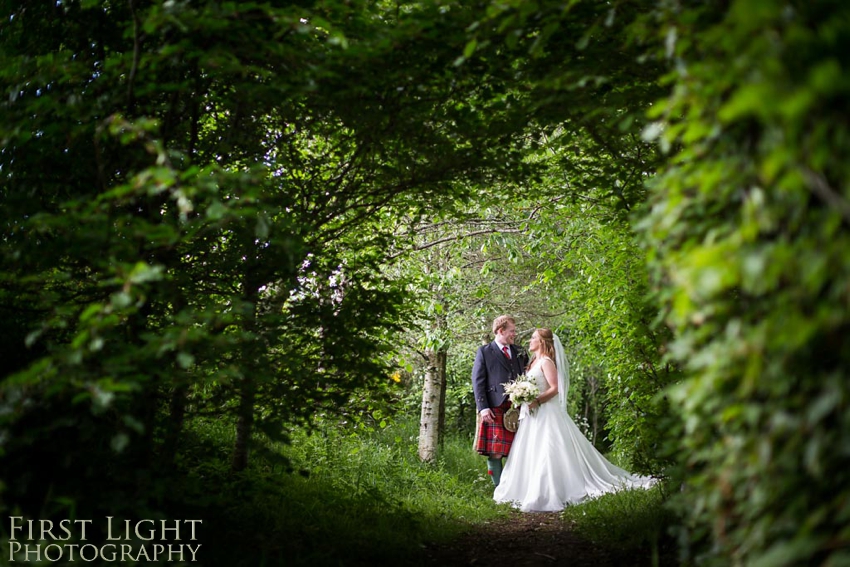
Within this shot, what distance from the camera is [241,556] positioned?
12.9ft

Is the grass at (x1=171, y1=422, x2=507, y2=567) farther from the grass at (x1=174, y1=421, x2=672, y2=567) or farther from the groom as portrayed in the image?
the groom

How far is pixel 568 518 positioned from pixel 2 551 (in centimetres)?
573

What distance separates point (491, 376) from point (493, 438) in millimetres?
898

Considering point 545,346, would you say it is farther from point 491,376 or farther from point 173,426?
point 173,426

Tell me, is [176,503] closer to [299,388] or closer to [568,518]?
[299,388]

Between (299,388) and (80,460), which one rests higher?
(299,388)

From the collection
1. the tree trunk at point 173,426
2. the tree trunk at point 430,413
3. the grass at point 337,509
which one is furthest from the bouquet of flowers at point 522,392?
the tree trunk at point 173,426

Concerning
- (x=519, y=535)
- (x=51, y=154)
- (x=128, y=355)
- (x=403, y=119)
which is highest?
(x=403, y=119)

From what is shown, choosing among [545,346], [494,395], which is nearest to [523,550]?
[494,395]

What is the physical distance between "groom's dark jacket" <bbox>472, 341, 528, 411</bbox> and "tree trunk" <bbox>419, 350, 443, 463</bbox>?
→ 1.28 m

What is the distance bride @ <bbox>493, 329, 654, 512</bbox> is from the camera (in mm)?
8422

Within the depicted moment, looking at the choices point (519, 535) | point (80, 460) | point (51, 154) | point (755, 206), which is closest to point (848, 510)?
point (755, 206)

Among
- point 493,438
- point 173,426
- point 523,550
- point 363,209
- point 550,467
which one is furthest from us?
point 493,438

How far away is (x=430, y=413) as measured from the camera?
10617 mm
